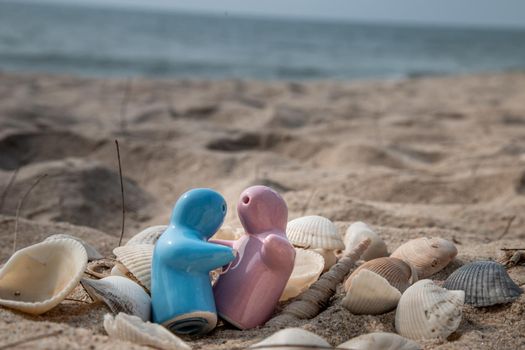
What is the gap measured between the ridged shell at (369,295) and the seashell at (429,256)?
39cm

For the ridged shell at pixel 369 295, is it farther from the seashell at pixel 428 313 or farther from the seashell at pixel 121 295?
the seashell at pixel 121 295

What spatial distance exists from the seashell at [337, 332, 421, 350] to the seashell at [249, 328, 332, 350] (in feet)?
0.37

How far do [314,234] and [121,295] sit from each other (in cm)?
79

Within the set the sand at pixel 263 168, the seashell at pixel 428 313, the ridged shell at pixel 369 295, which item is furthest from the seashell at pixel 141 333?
the seashell at pixel 428 313

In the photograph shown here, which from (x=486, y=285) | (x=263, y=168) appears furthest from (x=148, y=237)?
(x=263, y=168)

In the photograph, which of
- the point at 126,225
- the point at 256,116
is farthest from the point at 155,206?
the point at 256,116

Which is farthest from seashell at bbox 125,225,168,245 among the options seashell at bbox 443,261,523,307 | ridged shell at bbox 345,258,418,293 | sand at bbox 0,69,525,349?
seashell at bbox 443,261,523,307

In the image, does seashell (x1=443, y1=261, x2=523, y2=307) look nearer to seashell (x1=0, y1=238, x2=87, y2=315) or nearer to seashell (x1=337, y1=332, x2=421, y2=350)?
seashell (x1=337, y1=332, x2=421, y2=350)

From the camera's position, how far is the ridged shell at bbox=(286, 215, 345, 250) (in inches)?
91.0

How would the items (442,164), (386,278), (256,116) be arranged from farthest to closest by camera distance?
1. (256,116)
2. (442,164)
3. (386,278)

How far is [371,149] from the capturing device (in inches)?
201

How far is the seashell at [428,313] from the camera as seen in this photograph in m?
1.87

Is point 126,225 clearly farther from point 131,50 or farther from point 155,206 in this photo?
point 131,50

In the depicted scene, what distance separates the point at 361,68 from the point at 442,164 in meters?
14.3
